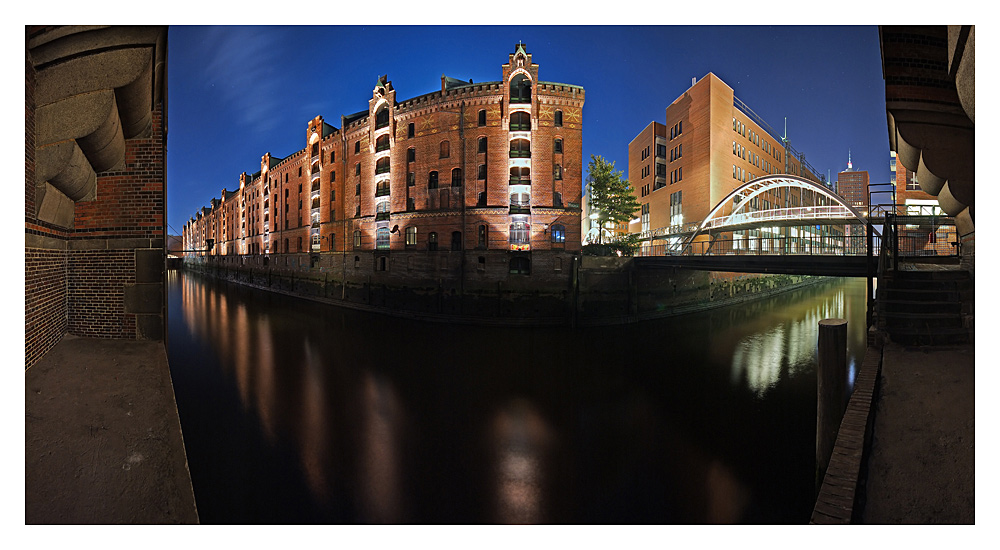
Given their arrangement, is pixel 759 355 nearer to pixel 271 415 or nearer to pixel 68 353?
pixel 271 415

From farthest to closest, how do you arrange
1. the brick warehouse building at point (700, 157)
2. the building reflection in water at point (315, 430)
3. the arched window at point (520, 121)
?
the brick warehouse building at point (700, 157)
the arched window at point (520, 121)
the building reflection in water at point (315, 430)

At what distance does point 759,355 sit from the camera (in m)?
9.76

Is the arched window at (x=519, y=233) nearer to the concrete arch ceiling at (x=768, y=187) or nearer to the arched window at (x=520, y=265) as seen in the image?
the arched window at (x=520, y=265)

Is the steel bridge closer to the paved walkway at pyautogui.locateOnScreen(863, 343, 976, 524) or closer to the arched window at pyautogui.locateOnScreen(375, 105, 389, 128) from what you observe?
the paved walkway at pyautogui.locateOnScreen(863, 343, 976, 524)

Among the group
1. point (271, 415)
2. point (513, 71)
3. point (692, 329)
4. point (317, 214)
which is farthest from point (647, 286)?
point (317, 214)

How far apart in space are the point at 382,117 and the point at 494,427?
1470 centimetres

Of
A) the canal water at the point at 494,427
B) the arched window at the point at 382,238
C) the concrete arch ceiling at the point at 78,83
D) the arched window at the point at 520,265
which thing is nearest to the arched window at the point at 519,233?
the arched window at the point at 520,265

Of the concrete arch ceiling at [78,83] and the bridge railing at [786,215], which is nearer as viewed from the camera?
the concrete arch ceiling at [78,83]

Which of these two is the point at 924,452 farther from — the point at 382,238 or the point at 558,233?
the point at 382,238

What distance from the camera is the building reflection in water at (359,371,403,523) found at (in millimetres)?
3643

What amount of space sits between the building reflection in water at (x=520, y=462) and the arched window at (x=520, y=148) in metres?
10.2

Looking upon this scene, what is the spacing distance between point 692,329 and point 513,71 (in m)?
11.5

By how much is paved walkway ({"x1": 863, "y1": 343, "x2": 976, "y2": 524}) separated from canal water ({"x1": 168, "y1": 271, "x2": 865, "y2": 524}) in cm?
177

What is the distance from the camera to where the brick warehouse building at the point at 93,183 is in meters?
2.83
